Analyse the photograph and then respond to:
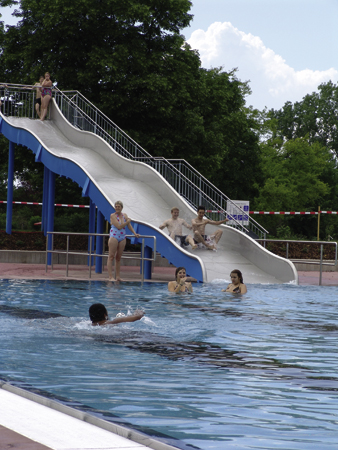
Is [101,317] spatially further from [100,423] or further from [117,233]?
[117,233]

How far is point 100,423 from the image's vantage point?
4.04 metres

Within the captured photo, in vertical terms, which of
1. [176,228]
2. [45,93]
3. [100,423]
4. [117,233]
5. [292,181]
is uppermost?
[292,181]

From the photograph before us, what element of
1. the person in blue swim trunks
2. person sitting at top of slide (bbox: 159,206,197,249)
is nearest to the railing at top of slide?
person sitting at top of slide (bbox: 159,206,197,249)

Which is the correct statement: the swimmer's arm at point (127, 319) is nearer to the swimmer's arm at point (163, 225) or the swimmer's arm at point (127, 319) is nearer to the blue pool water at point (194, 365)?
the blue pool water at point (194, 365)

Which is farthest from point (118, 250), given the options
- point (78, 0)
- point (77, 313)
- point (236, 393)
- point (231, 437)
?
point (78, 0)

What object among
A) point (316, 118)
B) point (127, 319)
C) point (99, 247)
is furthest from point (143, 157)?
point (316, 118)

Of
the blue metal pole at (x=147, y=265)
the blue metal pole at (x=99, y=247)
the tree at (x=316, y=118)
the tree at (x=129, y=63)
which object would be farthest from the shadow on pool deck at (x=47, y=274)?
the tree at (x=316, y=118)

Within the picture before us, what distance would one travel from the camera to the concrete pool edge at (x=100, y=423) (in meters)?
3.70

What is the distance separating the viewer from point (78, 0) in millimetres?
26297

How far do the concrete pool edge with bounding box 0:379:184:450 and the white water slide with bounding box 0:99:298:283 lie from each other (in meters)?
11.1

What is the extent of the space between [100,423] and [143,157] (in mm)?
18085

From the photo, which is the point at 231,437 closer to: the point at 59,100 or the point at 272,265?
the point at 272,265

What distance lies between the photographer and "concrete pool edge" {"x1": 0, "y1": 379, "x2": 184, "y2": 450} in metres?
3.70

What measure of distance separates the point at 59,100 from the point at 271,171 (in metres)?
38.0
